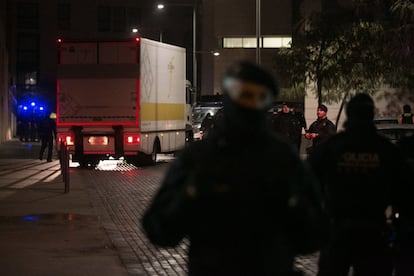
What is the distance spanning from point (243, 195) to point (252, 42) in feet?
170

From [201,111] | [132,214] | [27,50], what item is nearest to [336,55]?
[201,111]

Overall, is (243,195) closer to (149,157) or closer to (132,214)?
(132,214)

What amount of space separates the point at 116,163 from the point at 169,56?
4130 millimetres

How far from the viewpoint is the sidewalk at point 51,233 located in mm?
9000

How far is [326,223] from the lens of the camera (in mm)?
3430

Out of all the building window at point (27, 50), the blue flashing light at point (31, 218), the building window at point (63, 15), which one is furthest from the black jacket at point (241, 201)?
the building window at point (27, 50)

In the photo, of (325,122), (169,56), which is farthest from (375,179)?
(169,56)

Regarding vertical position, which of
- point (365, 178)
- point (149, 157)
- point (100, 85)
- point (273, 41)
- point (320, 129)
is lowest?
point (149, 157)

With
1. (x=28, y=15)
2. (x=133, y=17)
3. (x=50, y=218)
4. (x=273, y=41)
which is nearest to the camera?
(x=50, y=218)

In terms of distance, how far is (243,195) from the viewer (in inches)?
124

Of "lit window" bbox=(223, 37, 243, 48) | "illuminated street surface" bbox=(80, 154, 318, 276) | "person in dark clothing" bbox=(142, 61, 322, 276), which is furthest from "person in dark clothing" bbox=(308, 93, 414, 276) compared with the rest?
"lit window" bbox=(223, 37, 243, 48)

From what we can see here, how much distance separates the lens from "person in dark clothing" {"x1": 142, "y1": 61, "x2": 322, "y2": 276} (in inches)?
125

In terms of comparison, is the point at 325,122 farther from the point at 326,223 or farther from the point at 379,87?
the point at 379,87

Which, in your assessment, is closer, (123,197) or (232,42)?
(123,197)
